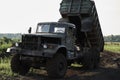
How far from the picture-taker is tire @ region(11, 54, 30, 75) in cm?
1427

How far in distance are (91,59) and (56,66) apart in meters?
5.20

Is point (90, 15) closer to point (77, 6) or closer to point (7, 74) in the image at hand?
point (77, 6)

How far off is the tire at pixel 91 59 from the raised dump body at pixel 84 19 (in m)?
0.45

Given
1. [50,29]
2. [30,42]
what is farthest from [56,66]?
[50,29]

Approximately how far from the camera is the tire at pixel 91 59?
1753cm

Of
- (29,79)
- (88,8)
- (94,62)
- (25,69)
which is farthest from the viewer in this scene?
(94,62)

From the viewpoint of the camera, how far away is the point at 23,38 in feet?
45.8

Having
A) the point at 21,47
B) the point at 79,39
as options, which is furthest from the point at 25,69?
the point at 79,39

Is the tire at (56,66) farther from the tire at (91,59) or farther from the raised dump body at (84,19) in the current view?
the raised dump body at (84,19)

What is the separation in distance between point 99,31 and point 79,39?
4.16ft

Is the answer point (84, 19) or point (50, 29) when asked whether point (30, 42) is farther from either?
point (84, 19)

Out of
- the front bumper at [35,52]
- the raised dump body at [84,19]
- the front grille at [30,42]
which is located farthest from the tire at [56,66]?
the raised dump body at [84,19]

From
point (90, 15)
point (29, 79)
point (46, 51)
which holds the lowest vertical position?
point (29, 79)

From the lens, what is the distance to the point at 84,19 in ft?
58.3
